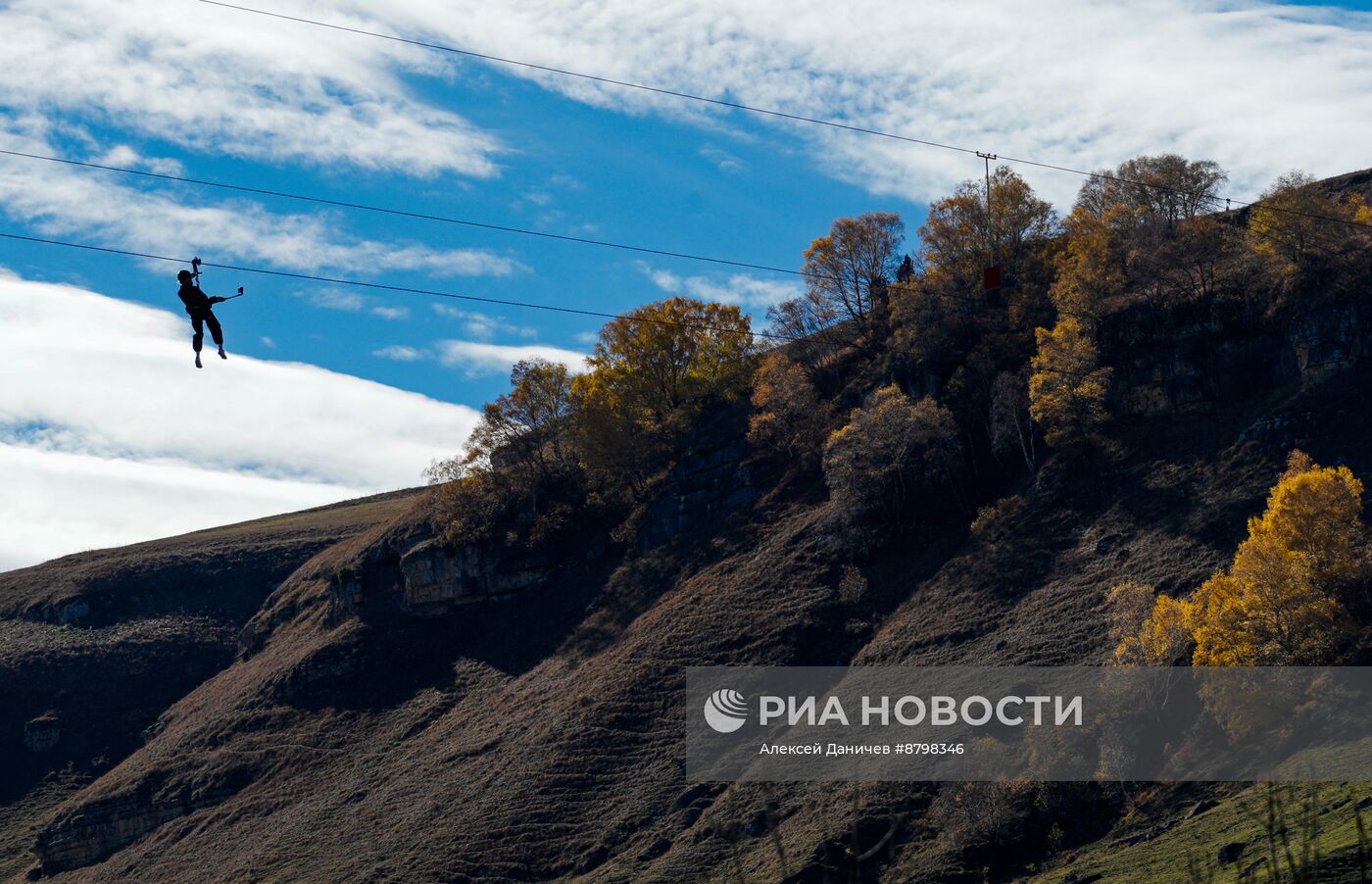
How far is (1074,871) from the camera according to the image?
165 ft

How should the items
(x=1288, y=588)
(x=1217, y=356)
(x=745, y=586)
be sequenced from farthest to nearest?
1. (x=745, y=586)
2. (x=1217, y=356)
3. (x=1288, y=588)

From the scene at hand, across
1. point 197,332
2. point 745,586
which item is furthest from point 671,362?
point 197,332

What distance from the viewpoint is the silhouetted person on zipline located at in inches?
1125

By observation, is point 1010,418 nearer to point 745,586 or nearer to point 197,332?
point 745,586

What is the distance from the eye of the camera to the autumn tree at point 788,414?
97625mm

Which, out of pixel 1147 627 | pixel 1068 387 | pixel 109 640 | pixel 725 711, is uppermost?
pixel 1068 387

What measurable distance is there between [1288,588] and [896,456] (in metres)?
32.5

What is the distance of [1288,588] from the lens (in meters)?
56.6

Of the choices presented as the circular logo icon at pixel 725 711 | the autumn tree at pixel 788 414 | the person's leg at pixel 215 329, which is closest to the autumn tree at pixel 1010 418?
the autumn tree at pixel 788 414

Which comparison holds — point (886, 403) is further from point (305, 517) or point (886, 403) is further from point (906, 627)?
point (305, 517)

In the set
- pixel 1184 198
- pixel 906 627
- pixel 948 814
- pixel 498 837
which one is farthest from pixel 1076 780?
pixel 1184 198

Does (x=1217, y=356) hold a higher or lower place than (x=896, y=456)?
higher

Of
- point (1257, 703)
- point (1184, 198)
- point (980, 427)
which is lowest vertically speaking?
point (1257, 703)

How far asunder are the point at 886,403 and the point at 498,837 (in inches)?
1402
